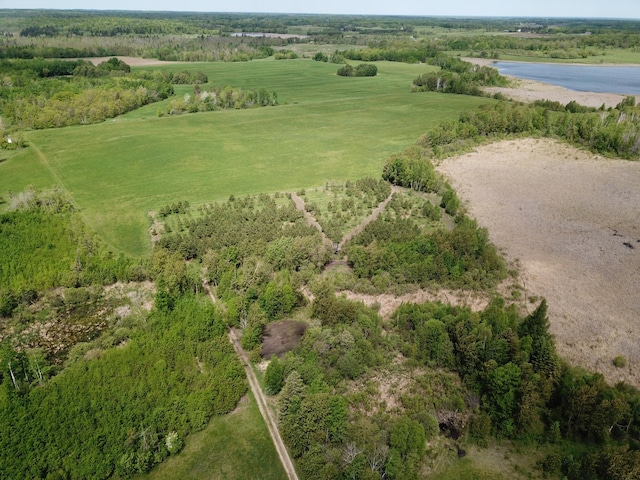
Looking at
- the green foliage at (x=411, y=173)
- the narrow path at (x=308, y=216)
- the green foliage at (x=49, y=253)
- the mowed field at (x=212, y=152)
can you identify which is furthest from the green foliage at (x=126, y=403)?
the green foliage at (x=411, y=173)

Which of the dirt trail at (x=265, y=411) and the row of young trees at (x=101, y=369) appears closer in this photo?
the row of young trees at (x=101, y=369)

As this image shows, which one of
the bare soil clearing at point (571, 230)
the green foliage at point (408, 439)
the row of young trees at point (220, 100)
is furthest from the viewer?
the row of young trees at point (220, 100)

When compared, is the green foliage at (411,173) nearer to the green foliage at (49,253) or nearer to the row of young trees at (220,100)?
the green foliage at (49,253)

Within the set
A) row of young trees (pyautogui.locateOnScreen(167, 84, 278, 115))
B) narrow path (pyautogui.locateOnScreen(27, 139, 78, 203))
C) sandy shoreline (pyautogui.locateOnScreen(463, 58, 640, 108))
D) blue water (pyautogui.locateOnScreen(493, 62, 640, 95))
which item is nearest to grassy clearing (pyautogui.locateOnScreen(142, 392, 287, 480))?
narrow path (pyautogui.locateOnScreen(27, 139, 78, 203))

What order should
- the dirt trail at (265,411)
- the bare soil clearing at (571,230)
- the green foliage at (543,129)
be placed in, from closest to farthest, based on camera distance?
the dirt trail at (265,411) → the bare soil clearing at (571,230) → the green foliage at (543,129)

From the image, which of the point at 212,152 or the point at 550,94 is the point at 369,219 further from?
the point at 550,94

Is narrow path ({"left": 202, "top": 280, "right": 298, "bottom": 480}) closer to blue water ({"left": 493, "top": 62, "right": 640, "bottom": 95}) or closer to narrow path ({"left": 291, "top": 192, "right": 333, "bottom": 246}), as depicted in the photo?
narrow path ({"left": 291, "top": 192, "right": 333, "bottom": 246})

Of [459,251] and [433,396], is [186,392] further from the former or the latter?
[459,251]
